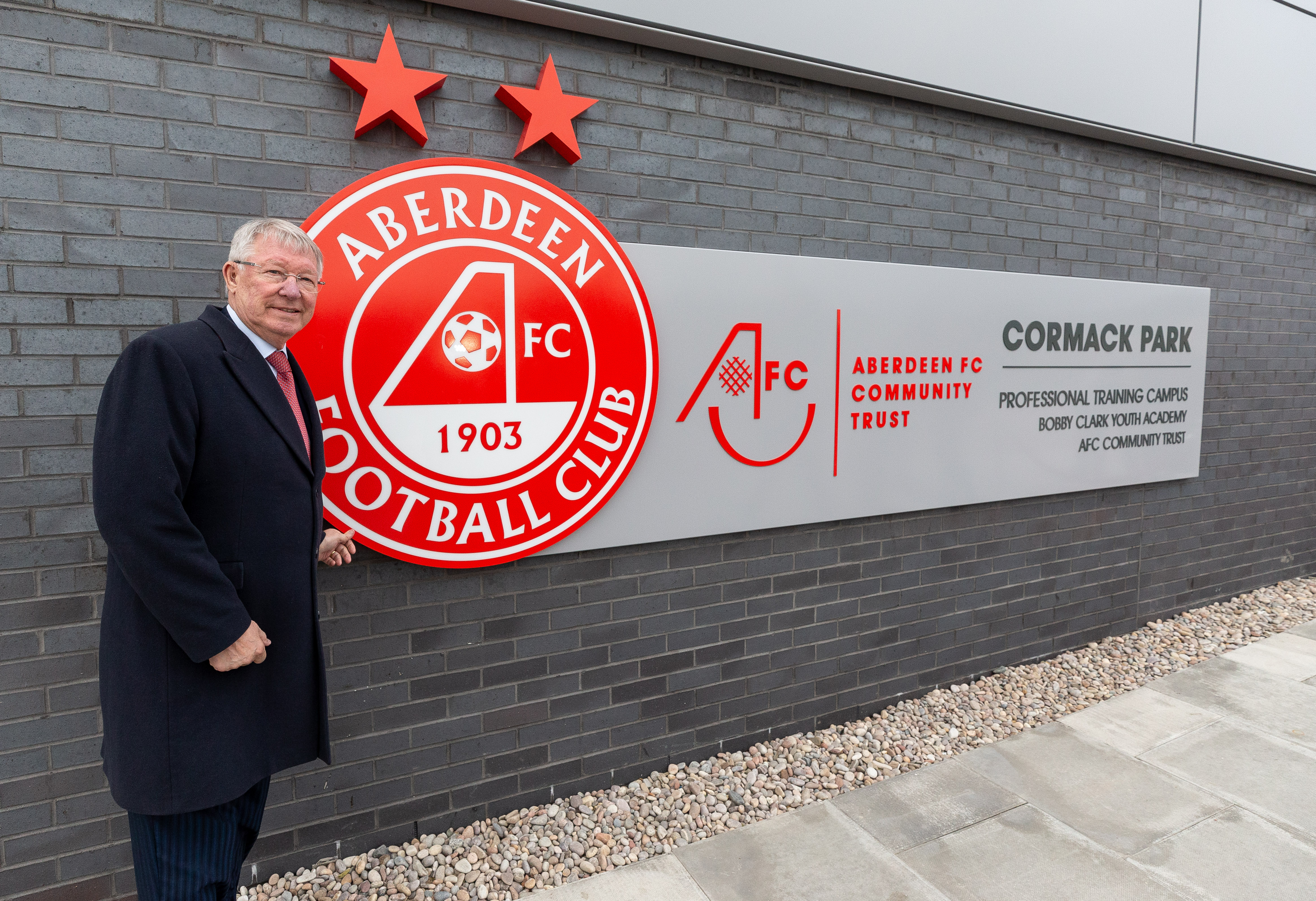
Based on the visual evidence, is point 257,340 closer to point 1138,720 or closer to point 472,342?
point 472,342

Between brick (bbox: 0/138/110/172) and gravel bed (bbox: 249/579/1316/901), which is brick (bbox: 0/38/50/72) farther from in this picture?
gravel bed (bbox: 249/579/1316/901)

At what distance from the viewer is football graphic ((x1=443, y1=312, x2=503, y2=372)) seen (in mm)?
2438

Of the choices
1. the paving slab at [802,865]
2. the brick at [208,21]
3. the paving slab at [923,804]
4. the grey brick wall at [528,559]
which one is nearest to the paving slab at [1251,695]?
the grey brick wall at [528,559]

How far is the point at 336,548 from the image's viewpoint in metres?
2.14

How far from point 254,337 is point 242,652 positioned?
2.39ft

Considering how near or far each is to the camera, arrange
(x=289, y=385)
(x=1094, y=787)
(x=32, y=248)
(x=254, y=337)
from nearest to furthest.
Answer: (x=254, y=337) < (x=289, y=385) < (x=32, y=248) < (x=1094, y=787)

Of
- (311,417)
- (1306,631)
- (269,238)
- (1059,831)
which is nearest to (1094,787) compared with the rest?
(1059,831)

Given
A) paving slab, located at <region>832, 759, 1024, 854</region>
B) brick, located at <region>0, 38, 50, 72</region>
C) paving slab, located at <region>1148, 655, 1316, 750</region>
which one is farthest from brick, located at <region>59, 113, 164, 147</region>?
paving slab, located at <region>1148, 655, 1316, 750</region>

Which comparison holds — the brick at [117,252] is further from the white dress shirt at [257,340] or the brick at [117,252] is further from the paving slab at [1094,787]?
the paving slab at [1094,787]

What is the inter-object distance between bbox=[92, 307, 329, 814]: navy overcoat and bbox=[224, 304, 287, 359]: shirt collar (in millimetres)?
23

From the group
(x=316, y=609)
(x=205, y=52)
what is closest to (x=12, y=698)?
(x=316, y=609)

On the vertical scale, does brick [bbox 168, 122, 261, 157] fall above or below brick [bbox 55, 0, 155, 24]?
below

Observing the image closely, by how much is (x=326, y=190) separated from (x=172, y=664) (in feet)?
4.92

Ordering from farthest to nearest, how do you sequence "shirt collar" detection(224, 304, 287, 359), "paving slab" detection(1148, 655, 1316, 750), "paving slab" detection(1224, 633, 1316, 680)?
1. "paving slab" detection(1224, 633, 1316, 680)
2. "paving slab" detection(1148, 655, 1316, 750)
3. "shirt collar" detection(224, 304, 287, 359)
